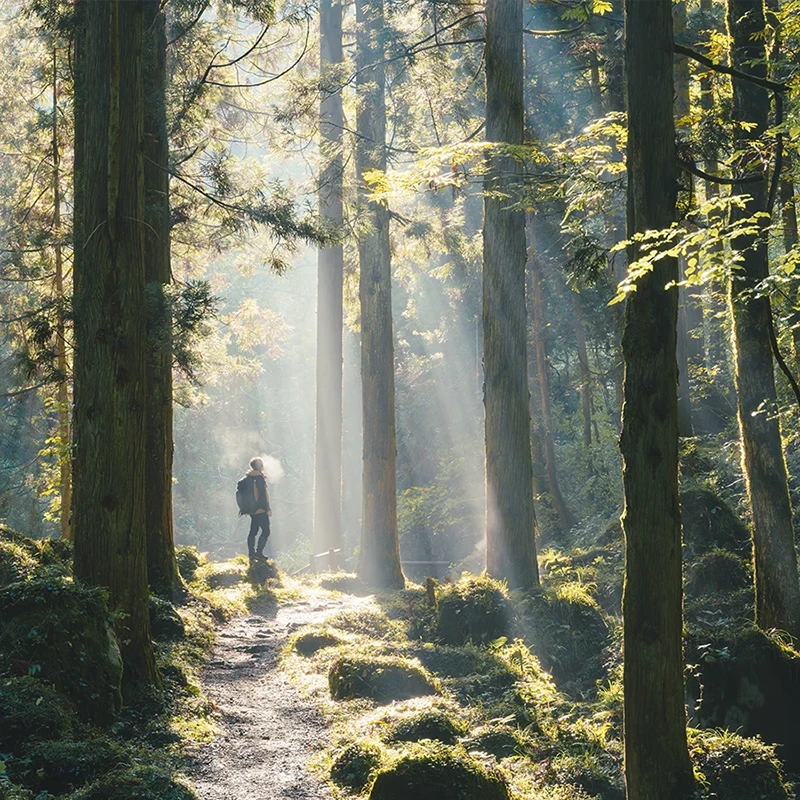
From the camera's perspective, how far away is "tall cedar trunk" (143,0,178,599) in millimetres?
10492

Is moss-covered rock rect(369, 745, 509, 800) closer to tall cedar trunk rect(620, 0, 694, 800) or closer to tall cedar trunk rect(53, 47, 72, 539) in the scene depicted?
→ tall cedar trunk rect(620, 0, 694, 800)

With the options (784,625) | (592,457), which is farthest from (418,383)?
(784,625)

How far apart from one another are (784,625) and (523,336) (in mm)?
5028

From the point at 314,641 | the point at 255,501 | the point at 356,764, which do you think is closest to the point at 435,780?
the point at 356,764

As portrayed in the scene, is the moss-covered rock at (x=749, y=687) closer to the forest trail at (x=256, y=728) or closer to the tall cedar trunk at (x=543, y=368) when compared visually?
the forest trail at (x=256, y=728)

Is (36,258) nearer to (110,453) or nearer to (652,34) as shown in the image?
(110,453)

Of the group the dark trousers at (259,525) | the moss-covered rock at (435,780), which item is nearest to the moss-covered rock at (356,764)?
the moss-covered rock at (435,780)

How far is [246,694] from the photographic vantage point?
803cm

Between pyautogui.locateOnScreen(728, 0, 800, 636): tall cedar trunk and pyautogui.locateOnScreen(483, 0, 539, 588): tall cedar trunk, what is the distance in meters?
3.12

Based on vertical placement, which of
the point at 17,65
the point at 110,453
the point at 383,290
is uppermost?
the point at 17,65

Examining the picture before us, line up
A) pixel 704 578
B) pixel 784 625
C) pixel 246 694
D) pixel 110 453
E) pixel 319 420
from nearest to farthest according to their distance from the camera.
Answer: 1. pixel 110 453
2. pixel 246 694
3. pixel 784 625
4. pixel 704 578
5. pixel 319 420

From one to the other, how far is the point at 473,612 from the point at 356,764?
436 centimetres

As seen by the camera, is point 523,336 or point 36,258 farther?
point 36,258

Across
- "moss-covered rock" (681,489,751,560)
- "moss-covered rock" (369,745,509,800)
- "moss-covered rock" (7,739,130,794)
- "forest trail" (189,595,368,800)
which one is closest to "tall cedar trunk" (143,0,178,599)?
"forest trail" (189,595,368,800)
